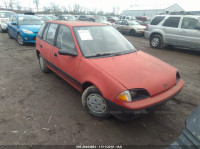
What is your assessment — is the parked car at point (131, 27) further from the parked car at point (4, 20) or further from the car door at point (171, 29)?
the parked car at point (4, 20)

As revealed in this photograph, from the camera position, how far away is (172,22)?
789 centimetres

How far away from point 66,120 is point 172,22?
784 cm

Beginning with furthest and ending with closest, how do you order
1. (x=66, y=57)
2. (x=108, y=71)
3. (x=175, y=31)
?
(x=175, y=31) → (x=66, y=57) → (x=108, y=71)

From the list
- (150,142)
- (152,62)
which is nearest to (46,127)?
(150,142)

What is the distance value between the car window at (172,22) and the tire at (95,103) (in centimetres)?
723

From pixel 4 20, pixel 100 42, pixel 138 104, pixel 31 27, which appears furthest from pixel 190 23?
pixel 4 20

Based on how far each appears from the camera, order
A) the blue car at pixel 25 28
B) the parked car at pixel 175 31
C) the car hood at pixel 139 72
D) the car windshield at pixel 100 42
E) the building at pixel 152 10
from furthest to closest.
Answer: the building at pixel 152 10
the blue car at pixel 25 28
the parked car at pixel 175 31
the car windshield at pixel 100 42
the car hood at pixel 139 72

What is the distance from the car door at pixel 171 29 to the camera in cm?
768

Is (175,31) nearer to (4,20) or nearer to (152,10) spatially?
(4,20)

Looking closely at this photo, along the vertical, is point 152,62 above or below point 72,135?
above

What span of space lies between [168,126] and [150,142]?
538 mm

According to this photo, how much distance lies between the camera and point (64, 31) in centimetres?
329

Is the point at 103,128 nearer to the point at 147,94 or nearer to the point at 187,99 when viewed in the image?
the point at 147,94

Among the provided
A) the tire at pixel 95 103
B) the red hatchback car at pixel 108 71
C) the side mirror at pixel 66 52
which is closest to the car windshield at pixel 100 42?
the red hatchback car at pixel 108 71
